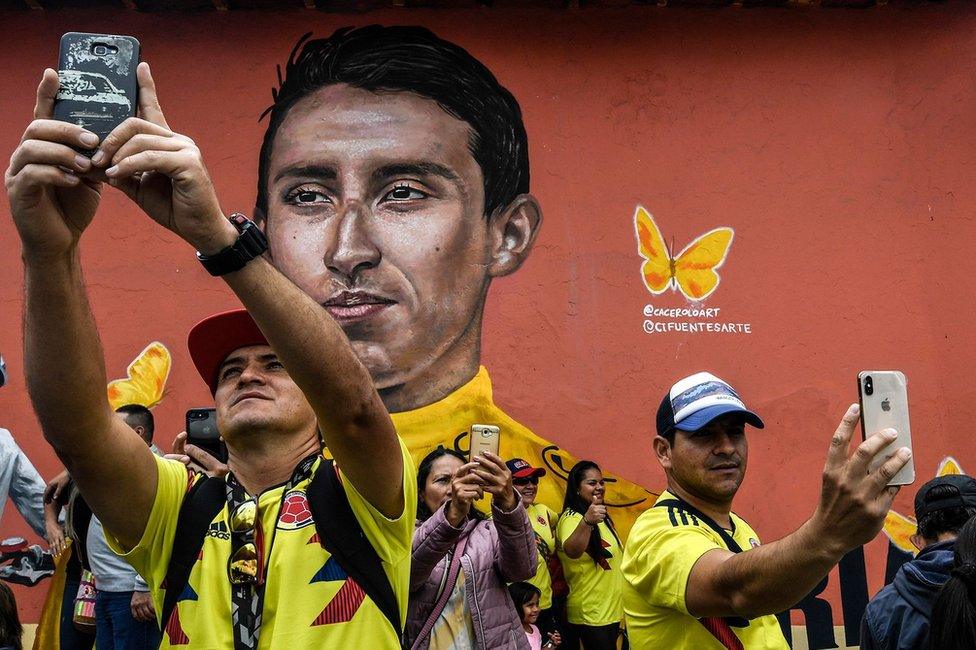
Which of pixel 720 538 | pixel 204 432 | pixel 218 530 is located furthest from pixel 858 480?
pixel 204 432

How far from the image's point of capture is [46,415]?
6.53 feet

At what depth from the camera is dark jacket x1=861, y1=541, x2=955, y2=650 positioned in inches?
114

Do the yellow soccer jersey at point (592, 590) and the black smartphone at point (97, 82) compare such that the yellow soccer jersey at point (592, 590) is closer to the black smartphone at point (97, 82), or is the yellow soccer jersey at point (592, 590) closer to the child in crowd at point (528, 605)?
the child in crowd at point (528, 605)

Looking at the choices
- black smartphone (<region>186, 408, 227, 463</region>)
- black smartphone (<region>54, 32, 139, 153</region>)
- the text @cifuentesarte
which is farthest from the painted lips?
black smartphone (<region>54, 32, 139, 153</region>)

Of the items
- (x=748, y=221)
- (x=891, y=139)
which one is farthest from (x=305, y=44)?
(x=891, y=139)

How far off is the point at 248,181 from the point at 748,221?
3.83 metres

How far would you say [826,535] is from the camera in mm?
1669

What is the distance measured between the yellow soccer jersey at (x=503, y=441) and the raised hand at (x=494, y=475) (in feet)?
8.84

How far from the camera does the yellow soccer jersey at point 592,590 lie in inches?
228

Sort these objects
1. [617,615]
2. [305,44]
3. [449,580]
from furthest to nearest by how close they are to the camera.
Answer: [305,44], [617,615], [449,580]

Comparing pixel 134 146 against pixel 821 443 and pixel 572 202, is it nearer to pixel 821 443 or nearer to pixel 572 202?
pixel 572 202

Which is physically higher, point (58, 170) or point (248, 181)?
point (248, 181)

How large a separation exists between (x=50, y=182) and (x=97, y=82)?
0.66 feet

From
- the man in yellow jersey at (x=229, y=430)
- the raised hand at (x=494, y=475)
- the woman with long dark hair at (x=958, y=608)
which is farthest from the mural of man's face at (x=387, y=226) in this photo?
the woman with long dark hair at (x=958, y=608)
